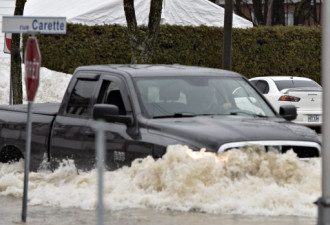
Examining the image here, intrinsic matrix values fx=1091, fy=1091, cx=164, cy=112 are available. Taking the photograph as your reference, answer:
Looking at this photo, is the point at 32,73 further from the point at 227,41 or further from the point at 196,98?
the point at 227,41

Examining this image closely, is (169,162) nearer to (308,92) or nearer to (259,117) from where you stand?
(259,117)

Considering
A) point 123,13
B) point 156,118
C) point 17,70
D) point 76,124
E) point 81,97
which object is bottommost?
point 76,124

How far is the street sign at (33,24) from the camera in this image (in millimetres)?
11578

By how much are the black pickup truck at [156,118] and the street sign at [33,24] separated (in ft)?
3.12

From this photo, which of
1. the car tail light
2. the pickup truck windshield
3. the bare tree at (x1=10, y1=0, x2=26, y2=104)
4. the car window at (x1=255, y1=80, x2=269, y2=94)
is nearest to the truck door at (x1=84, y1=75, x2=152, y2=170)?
the pickup truck windshield

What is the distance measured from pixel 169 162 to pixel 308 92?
15.4 m

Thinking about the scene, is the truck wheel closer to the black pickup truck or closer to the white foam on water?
the black pickup truck

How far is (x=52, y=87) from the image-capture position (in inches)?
1375

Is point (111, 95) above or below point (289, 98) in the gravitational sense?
above

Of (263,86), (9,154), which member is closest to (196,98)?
(9,154)

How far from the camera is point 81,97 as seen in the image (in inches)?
504

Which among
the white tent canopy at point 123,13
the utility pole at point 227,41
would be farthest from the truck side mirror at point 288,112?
the white tent canopy at point 123,13

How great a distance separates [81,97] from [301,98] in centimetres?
1373

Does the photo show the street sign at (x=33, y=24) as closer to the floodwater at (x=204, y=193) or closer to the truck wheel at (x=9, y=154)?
the floodwater at (x=204, y=193)
